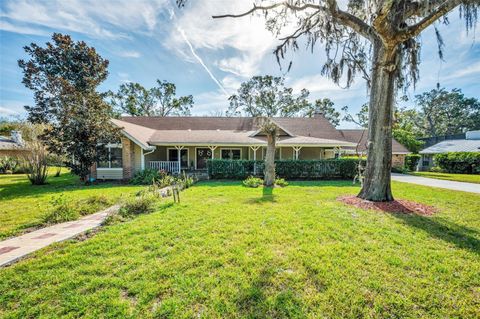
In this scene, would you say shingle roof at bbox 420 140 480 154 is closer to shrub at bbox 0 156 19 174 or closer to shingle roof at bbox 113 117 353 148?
shingle roof at bbox 113 117 353 148

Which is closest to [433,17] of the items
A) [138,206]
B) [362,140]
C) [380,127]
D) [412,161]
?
[380,127]

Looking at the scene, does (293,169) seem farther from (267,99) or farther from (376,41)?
(267,99)

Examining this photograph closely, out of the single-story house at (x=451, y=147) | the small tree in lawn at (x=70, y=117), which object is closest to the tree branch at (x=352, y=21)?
the small tree in lawn at (x=70, y=117)

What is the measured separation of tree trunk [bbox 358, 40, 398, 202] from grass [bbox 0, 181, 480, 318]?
6.62ft

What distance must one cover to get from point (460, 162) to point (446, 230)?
2288cm

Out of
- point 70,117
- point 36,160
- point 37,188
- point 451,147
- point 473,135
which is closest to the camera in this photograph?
point 37,188

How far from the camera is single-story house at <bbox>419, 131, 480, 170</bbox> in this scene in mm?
22589

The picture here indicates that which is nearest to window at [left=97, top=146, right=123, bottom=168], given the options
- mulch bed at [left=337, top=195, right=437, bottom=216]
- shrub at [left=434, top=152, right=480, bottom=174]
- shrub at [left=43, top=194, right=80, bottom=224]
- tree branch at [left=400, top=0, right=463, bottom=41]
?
shrub at [left=43, top=194, right=80, bottom=224]

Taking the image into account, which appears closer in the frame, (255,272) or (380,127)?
(255,272)

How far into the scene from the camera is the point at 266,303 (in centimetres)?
229

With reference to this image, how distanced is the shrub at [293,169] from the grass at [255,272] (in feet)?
27.7

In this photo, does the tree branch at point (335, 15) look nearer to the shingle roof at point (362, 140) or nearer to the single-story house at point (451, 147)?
the shingle roof at point (362, 140)

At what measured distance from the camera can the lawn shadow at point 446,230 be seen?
3.79 metres

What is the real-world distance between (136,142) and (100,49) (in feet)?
25.0
